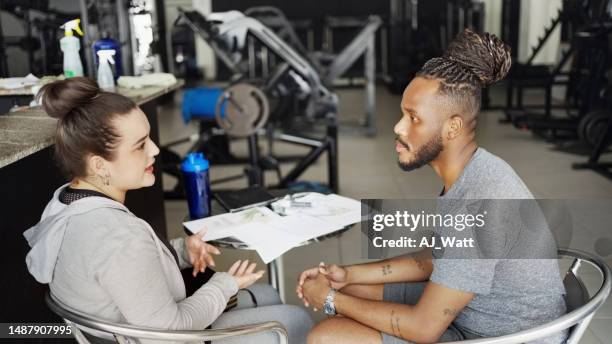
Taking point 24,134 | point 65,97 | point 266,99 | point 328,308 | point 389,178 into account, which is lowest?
point 389,178

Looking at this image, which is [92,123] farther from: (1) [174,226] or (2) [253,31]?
(2) [253,31]

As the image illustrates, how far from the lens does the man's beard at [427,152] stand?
128 cm

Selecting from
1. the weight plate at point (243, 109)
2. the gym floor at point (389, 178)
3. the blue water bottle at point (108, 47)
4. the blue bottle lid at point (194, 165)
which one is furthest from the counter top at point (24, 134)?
the weight plate at point (243, 109)

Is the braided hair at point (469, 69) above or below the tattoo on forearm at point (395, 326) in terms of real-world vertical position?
above

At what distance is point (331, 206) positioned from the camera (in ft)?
5.98

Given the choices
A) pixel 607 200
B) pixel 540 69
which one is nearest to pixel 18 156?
pixel 607 200

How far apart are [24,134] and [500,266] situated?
1335 mm

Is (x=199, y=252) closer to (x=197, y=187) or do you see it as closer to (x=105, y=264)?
(x=197, y=187)

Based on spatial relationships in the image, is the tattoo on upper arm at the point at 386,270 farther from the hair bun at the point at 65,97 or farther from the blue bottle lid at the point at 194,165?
the hair bun at the point at 65,97

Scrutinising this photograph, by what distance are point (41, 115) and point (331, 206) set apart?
A: 41.1 inches

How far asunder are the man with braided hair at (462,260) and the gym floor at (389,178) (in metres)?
1.17

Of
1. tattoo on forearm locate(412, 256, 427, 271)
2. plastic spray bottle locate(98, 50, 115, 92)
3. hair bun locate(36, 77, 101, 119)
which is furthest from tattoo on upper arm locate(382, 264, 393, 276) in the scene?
plastic spray bottle locate(98, 50, 115, 92)

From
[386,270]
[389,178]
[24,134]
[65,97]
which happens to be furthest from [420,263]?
[389,178]

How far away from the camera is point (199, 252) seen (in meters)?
1.57
